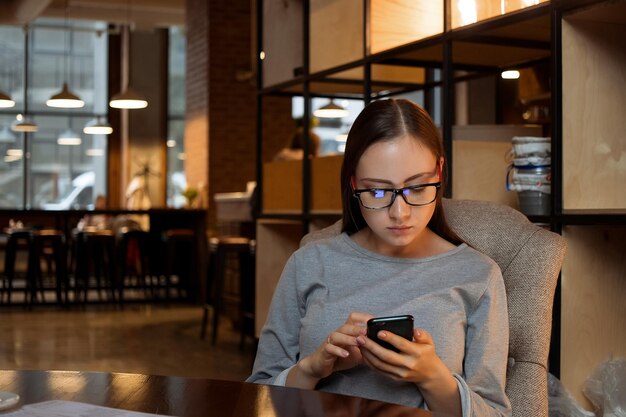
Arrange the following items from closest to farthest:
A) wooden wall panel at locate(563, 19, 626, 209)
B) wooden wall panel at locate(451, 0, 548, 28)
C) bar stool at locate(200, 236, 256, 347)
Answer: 1. wooden wall panel at locate(563, 19, 626, 209)
2. wooden wall panel at locate(451, 0, 548, 28)
3. bar stool at locate(200, 236, 256, 347)

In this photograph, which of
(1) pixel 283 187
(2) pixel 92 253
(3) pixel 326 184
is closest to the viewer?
(3) pixel 326 184

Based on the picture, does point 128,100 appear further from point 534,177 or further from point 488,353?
point 488,353

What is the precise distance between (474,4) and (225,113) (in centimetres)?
715

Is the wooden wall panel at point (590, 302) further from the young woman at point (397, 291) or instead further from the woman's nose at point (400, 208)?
the woman's nose at point (400, 208)

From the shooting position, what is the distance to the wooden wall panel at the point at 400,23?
350 cm

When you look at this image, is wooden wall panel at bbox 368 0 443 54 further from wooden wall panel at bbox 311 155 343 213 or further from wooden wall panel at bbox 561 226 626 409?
wooden wall panel at bbox 561 226 626 409

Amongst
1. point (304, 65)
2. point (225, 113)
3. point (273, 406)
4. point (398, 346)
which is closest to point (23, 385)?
point (273, 406)

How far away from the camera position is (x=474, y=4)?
299 centimetres

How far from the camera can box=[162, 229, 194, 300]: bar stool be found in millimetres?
9750

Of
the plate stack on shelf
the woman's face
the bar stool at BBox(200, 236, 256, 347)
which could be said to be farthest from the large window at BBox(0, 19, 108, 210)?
the woman's face

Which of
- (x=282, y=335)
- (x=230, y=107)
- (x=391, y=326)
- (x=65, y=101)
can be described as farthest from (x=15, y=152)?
(x=391, y=326)

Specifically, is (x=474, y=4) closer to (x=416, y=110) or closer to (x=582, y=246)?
(x=582, y=246)

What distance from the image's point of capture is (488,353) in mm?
1553

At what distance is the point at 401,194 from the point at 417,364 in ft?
1.11
